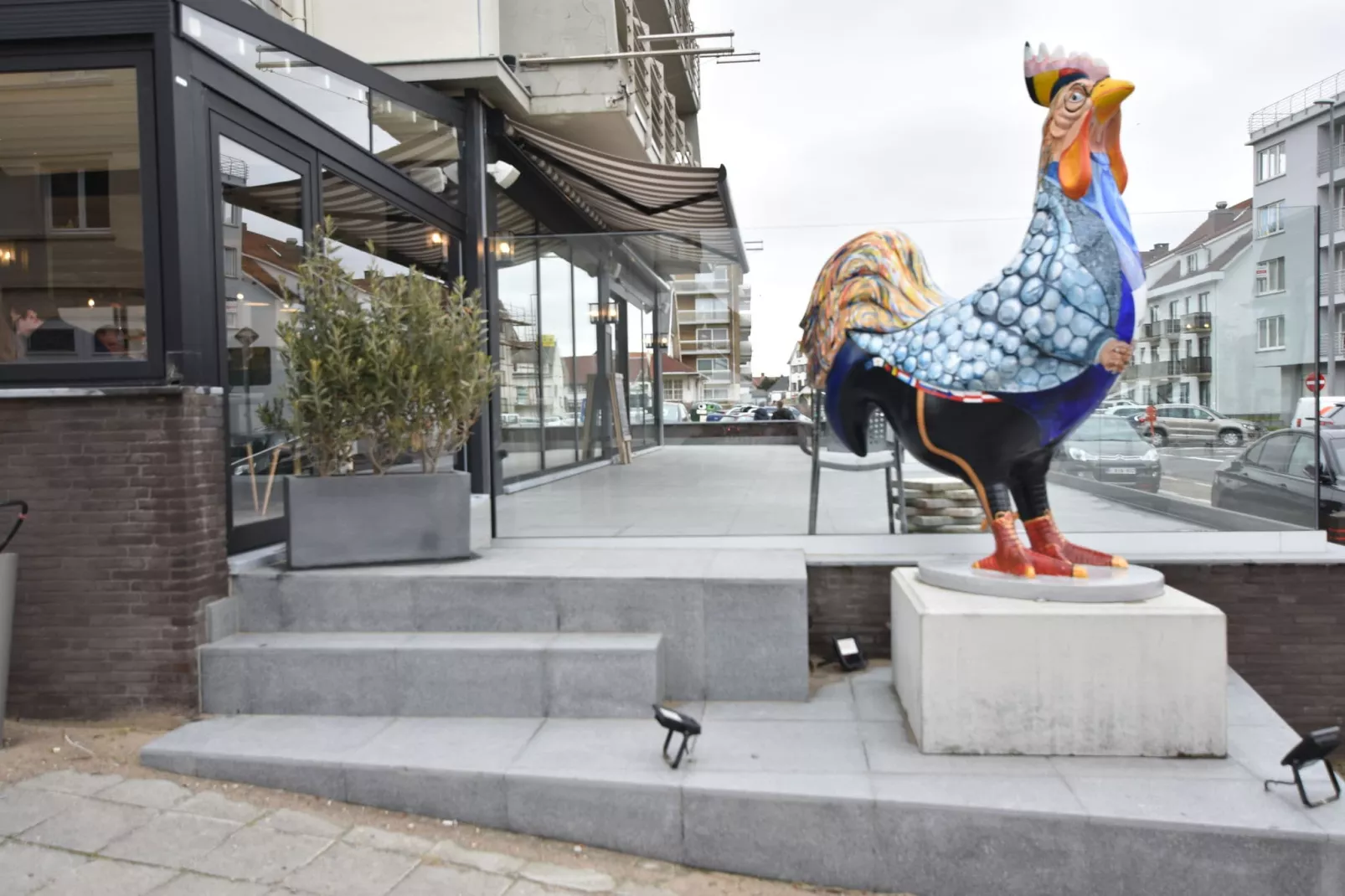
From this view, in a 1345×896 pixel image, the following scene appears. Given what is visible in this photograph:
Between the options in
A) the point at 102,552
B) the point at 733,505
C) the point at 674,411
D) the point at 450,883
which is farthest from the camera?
the point at 674,411

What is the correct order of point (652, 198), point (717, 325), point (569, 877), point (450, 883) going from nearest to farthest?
point (450, 883) < point (569, 877) < point (717, 325) < point (652, 198)

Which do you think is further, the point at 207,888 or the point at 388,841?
the point at 388,841

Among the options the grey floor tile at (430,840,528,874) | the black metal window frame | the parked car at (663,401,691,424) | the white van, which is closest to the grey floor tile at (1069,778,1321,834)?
the grey floor tile at (430,840,528,874)

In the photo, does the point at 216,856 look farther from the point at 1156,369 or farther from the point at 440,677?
the point at 1156,369

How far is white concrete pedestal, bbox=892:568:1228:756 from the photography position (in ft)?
13.3

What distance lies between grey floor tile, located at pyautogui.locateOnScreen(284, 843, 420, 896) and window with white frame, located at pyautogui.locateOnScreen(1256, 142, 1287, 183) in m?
43.0

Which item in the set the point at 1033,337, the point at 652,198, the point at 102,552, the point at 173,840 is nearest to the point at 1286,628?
the point at 1033,337

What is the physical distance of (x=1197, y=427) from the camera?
614cm

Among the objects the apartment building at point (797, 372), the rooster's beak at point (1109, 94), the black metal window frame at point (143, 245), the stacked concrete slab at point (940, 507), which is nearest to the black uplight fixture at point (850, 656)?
the stacked concrete slab at point (940, 507)

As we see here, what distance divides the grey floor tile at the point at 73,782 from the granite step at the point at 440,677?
2.23 feet

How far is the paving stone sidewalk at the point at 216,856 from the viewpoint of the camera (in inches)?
132

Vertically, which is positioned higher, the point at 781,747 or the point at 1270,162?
the point at 1270,162

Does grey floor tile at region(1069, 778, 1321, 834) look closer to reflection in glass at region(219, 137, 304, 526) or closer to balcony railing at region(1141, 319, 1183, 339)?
balcony railing at region(1141, 319, 1183, 339)

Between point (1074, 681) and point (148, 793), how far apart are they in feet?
13.3
